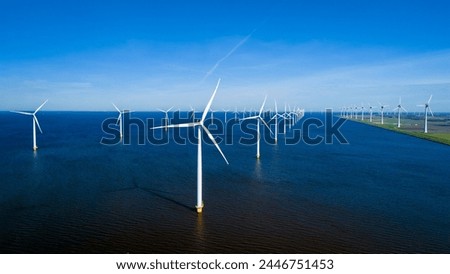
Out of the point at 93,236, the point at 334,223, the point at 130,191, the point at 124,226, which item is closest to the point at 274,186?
the point at 334,223

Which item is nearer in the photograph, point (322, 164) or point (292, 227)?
point (292, 227)

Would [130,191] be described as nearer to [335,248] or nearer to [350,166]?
[335,248]

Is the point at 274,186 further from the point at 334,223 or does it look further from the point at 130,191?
the point at 130,191

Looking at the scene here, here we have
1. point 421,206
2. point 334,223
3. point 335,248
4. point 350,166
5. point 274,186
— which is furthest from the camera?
point 350,166
